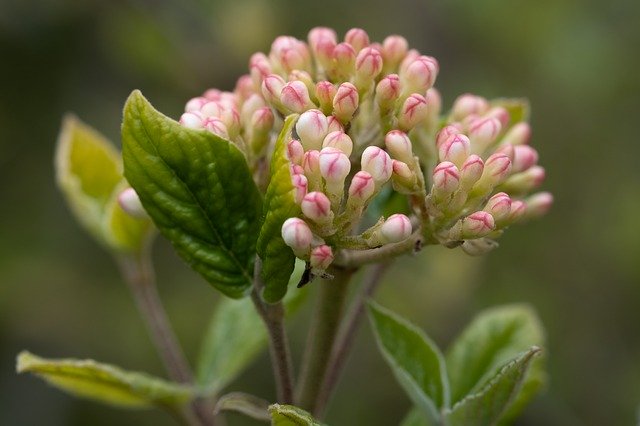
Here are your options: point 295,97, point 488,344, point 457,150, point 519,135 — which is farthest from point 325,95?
point 488,344

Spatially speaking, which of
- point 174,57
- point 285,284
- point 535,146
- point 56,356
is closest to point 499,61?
point 535,146

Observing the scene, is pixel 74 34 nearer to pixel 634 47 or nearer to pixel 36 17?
pixel 36 17

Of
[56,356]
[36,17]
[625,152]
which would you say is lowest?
[56,356]

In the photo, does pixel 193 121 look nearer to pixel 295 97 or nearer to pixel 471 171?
pixel 295 97

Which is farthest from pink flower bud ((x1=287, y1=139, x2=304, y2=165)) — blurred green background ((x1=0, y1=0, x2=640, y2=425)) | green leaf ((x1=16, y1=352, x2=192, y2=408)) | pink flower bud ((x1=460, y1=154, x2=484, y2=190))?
blurred green background ((x1=0, y1=0, x2=640, y2=425))

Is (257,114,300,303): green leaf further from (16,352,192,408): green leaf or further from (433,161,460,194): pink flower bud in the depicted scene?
(16,352,192,408): green leaf

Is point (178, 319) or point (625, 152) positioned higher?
point (625, 152)
